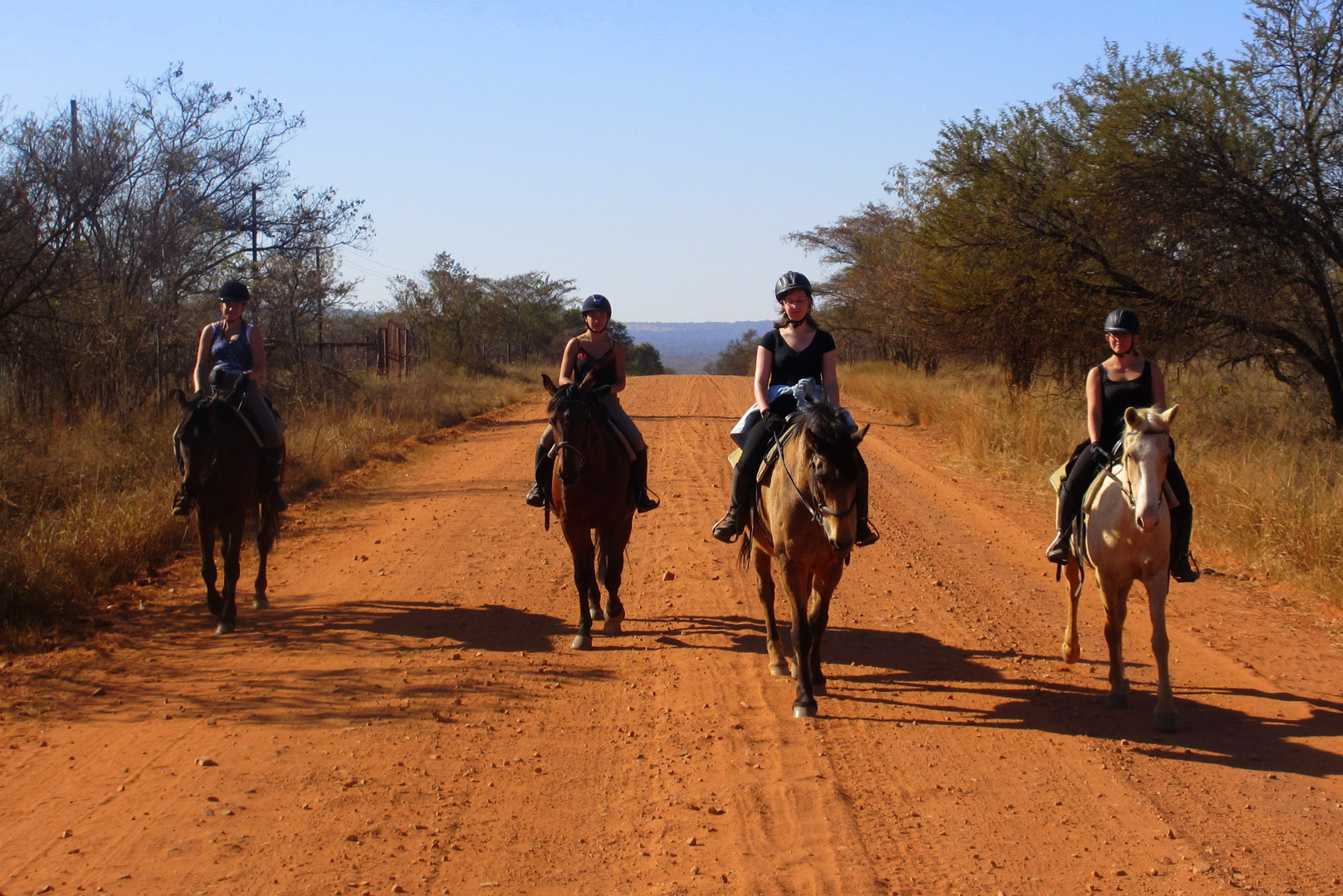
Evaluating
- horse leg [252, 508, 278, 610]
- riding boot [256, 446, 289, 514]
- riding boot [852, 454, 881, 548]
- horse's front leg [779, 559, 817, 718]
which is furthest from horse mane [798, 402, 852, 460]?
riding boot [256, 446, 289, 514]

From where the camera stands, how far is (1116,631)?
600cm

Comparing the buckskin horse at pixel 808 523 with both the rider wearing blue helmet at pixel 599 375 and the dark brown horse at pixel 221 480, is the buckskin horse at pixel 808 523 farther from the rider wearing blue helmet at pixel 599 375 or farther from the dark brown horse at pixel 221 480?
the dark brown horse at pixel 221 480

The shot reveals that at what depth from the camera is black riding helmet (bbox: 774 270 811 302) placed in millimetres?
6805

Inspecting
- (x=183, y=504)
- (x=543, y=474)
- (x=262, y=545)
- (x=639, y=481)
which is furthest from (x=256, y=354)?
(x=639, y=481)

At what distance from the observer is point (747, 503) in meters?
6.91

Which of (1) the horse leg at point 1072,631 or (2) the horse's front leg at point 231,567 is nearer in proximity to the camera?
(1) the horse leg at point 1072,631

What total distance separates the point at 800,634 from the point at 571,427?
2252mm

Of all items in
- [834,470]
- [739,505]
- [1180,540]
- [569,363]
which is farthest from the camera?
[569,363]

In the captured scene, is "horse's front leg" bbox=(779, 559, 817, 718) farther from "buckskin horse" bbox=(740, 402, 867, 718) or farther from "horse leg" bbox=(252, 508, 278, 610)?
"horse leg" bbox=(252, 508, 278, 610)

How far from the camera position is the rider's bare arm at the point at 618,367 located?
7793mm

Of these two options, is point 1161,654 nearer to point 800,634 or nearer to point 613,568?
point 800,634

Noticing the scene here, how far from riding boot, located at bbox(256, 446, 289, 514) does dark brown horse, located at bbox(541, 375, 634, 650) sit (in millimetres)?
2669

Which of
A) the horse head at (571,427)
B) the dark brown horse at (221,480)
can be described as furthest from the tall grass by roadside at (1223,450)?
the dark brown horse at (221,480)

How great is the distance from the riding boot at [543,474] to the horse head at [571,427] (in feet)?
1.52
